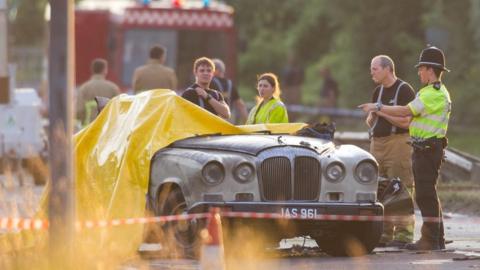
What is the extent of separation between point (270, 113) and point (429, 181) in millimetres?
2056

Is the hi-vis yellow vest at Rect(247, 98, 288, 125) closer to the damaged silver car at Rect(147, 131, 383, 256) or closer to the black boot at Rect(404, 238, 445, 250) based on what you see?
the damaged silver car at Rect(147, 131, 383, 256)

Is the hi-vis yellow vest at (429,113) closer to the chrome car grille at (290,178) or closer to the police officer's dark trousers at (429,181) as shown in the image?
the police officer's dark trousers at (429,181)

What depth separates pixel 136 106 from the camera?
1526 cm

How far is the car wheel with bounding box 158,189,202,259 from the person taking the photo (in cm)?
1370

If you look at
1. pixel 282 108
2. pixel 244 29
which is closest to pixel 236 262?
pixel 282 108

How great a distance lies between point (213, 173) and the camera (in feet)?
45.0

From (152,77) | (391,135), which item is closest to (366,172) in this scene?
(391,135)

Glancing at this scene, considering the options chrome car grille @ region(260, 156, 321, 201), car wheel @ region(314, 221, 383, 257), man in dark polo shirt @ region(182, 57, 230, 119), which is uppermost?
man in dark polo shirt @ region(182, 57, 230, 119)

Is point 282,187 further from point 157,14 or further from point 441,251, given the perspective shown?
point 157,14

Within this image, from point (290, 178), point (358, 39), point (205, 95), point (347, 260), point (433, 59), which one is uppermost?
point (358, 39)

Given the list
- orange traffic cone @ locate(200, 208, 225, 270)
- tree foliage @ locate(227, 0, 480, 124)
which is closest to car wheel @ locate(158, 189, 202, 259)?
orange traffic cone @ locate(200, 208, 225, 270)

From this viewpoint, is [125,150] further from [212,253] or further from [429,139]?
[212,253]

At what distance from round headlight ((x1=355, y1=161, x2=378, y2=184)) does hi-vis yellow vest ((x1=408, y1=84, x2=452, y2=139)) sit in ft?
2.86

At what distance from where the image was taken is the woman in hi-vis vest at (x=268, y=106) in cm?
1627
